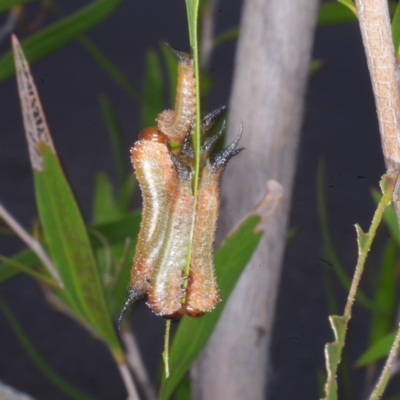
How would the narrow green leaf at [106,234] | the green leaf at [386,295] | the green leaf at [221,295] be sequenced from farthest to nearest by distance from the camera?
the green leaf at [386,295]
the narrow green leaf at [106,234]
the green leaf at [221,295]

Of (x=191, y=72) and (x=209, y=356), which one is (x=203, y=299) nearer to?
(x=191, y=72)

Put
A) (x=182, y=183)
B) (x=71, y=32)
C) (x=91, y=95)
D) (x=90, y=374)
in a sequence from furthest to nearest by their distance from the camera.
Result: (x=91, y=95), (x=90, y=374), (x=71, y=32), (x=182, y=183)

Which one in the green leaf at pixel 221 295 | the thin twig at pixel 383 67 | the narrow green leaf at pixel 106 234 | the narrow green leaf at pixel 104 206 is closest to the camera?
the thin twig at pixel 383 67

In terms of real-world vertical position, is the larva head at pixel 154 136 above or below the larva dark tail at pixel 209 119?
below

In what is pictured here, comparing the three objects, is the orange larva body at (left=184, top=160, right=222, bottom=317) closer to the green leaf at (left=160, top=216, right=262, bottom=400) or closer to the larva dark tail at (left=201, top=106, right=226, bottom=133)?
the larva dark tail at (left=201, top=106, right=226, bottom=133)

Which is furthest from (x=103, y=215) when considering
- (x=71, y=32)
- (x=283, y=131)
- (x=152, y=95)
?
(x=283, y=131)

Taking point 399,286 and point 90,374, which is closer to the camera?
point 90,374

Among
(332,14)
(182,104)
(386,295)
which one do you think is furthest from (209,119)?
(386,295)

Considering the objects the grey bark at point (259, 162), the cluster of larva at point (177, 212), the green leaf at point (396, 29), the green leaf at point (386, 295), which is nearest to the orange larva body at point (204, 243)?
the cluster of larva at point (177, 212)

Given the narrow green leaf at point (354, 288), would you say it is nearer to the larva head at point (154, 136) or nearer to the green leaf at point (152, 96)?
the larva head at point (154, 136)
